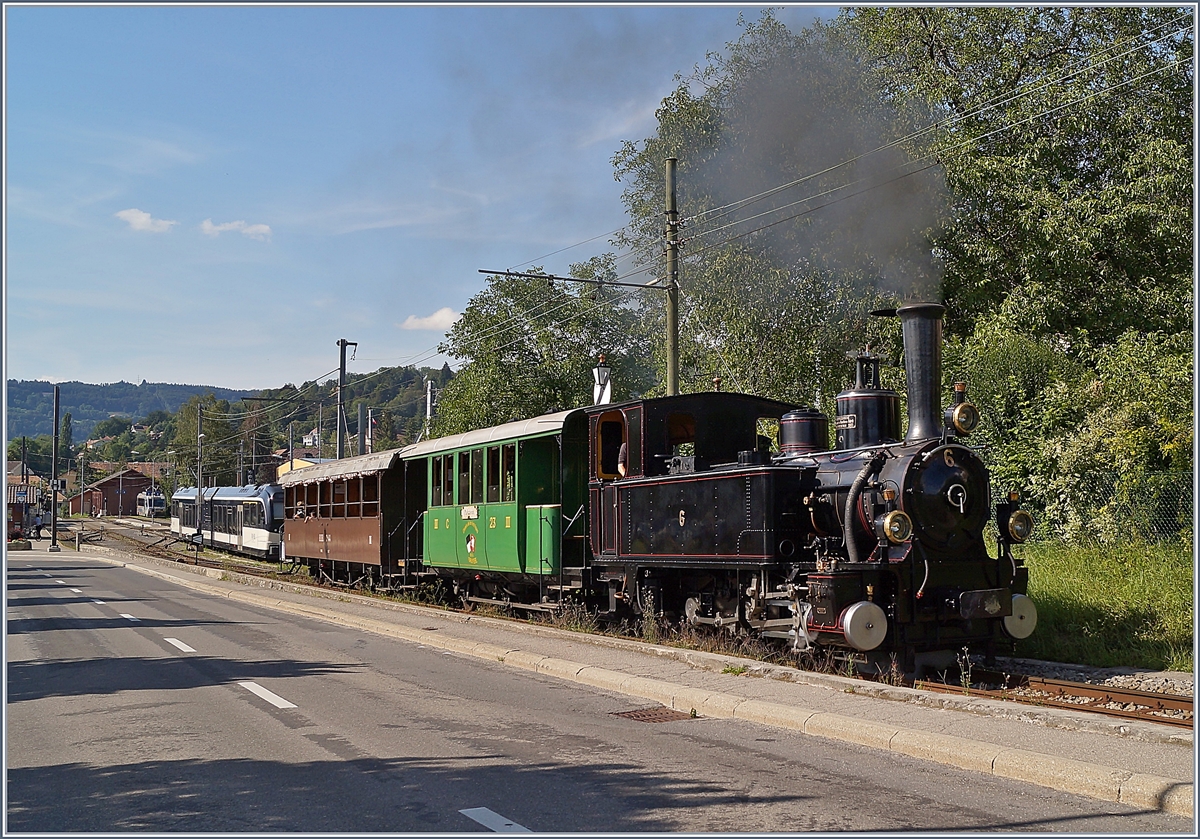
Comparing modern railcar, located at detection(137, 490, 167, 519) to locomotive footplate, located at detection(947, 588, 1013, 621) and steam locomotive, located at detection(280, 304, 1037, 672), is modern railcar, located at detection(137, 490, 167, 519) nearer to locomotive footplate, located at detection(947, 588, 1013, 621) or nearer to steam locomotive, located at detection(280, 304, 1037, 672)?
steam locomotive, located at detection(280, 304, 1037, 672)

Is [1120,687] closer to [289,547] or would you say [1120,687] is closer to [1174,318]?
[1174,318]

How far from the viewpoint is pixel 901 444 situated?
1033 cm

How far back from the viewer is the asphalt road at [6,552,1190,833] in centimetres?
553

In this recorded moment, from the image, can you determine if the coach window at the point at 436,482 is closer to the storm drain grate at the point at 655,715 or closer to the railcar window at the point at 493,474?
the railcar window at the point at 493,474

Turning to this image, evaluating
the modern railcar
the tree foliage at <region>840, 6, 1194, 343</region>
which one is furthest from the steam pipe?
the modern railcar

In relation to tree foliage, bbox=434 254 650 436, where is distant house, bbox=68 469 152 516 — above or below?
below

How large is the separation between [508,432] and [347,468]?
8675mm

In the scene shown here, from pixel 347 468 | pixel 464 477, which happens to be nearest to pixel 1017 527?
pixel 464 477

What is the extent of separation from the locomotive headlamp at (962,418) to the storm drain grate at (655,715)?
12.8 ft

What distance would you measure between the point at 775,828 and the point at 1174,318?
63.7 ft

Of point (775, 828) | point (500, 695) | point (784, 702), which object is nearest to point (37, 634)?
point (500, 695)

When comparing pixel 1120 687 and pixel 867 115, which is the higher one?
pixel 867 115

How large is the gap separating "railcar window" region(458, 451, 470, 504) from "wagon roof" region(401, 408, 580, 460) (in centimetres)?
17

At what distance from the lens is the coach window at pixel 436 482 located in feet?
61.6
